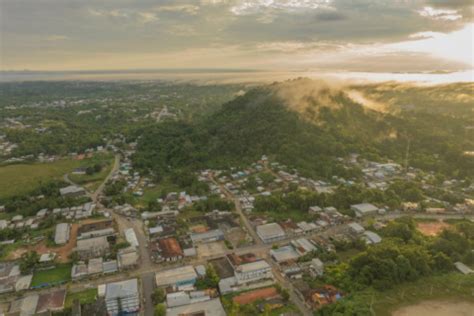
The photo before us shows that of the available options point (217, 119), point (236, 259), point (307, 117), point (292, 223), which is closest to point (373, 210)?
point (292, 223)

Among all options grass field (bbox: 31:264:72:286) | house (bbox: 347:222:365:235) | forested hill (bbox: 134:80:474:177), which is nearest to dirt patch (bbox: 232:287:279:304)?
house (bbox: 347:222:365:235)

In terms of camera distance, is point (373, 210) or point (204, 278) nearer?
point (204, 278)

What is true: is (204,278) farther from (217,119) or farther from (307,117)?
(217,119)

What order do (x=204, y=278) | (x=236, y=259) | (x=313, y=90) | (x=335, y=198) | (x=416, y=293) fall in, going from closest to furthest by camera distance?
(x=416, y=293)
(x=204, y=278)
(x=236, y=259)
(x=335, y=198)
(x=313, y=90)

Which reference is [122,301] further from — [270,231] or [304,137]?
[304,137]

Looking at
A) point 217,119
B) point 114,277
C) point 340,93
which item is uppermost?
point 340,93

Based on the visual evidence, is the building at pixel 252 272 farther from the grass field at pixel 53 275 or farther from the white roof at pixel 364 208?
the white roof at pixel 364 208

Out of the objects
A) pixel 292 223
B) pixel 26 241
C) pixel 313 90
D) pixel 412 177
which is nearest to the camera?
pixel 26 241
